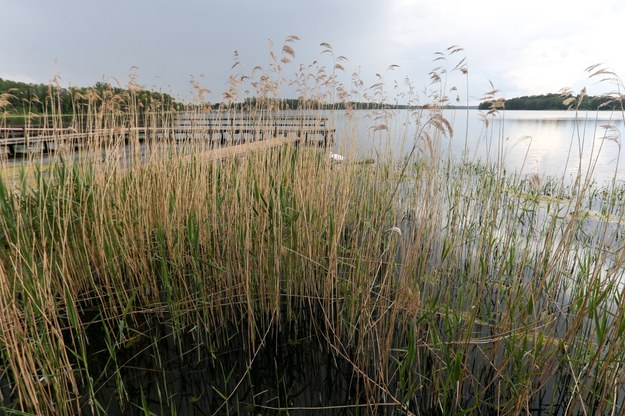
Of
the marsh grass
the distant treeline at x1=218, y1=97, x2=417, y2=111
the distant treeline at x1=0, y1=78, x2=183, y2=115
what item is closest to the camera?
the marsh grass

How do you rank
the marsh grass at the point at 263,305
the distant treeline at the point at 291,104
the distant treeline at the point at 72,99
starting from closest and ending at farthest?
the marsh grass at the point at 263,305
the distant treeline at the point at 72,99
the distant treeline at the point at 291,104

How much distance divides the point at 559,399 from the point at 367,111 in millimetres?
2728

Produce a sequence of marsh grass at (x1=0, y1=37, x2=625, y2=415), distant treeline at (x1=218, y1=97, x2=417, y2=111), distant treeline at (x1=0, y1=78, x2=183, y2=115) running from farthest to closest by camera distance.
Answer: distant treeline at (x1=218, y1=97, x2=417, y2=111) < distant treeline at (x1=0, y1=78, x2=183, y2=115) < marsh grass at (x1=0, y1=37, x2=625, y2=415)

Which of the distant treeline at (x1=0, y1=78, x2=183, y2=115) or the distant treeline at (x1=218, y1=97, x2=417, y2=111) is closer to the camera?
the distant treeline at (x1=0, y1=78, x2=183, y2=115)

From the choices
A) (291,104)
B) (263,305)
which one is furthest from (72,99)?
(263,305)

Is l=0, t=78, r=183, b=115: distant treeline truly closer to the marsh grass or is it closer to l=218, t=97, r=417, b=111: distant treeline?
the marsh grass

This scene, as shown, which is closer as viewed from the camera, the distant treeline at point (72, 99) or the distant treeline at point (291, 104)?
the distant treeline at point (72, 99)

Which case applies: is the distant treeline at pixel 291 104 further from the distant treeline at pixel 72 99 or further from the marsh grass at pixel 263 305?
the distant treeline at pixel 72 99

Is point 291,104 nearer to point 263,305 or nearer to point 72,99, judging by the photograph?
point 72,99

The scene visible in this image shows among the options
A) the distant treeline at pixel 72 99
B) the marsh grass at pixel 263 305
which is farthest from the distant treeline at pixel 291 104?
the distant treeline at pixel 72 99

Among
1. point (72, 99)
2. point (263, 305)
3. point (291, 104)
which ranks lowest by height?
point (263, 305)

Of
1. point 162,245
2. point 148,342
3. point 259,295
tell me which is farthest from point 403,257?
point 148,342

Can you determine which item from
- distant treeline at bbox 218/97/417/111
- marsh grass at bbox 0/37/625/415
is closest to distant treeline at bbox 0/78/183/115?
marsh grass at bbox 0/37/625/415

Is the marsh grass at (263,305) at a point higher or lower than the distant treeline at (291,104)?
lower
